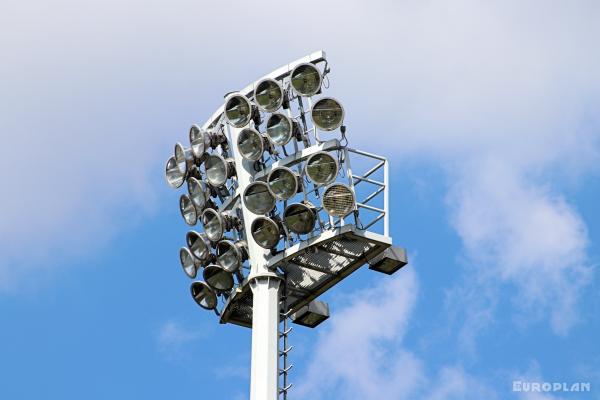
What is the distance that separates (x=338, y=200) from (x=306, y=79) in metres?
3.97

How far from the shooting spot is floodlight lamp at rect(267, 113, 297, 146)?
62000 millimetres

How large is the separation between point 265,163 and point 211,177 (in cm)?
191

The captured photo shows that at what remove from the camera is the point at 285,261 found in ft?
203

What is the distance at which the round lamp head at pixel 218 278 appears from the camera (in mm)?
64188

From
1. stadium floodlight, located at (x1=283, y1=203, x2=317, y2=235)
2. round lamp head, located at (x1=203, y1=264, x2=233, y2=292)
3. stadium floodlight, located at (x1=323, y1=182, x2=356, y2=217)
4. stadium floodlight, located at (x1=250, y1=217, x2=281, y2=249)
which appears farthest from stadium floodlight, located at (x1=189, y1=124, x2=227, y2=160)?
stadium floodlight, located at (x1=323, y1=182, x2=356, y2=217)

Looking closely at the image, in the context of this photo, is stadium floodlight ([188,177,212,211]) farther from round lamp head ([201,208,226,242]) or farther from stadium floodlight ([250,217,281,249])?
stadium floodlight ([250,217,281,249])

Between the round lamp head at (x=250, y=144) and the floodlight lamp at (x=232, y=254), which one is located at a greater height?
the round lamp head at (x=250, y=144)

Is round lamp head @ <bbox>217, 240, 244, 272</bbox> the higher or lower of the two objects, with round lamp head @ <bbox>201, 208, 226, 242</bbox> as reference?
lower

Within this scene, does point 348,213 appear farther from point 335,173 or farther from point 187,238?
point 187,238

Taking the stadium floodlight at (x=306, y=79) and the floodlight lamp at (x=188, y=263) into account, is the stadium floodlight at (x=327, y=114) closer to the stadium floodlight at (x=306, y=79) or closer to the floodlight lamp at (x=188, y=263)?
the stadium floodlight at (x=306, y=79)

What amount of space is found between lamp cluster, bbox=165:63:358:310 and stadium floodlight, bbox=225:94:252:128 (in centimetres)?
3

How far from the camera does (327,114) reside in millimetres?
61375

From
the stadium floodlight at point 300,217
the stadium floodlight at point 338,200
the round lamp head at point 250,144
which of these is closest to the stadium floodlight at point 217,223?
the round lamp head at point 250,144

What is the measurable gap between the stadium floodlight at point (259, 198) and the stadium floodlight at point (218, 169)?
212 cm
